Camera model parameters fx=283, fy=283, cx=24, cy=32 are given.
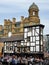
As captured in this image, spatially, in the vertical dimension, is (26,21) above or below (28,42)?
above

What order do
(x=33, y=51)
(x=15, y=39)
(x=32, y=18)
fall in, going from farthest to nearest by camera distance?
(x=32, y=18)
(x=15, y=39)
(x=33, y=51)

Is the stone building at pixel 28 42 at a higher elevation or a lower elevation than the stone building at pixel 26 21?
lower

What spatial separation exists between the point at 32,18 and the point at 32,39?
21.4m

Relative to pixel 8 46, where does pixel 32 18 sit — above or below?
above

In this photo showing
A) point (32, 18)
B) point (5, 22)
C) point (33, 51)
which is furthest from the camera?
point (5, 22)

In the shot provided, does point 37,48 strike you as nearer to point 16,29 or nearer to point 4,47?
point 4,47

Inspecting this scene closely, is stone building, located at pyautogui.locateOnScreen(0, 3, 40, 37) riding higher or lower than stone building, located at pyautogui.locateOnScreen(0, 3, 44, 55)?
higher

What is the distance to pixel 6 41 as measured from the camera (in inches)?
1834

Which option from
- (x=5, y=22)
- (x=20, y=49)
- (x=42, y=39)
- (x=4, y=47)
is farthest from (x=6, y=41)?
A: (x=5, y=22)

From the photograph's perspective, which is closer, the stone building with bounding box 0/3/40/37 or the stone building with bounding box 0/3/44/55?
the stone building with bounding box 0/3/44/55

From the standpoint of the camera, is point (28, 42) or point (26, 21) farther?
point (26, 21)

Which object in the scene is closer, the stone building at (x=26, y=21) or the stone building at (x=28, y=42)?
the stone building at (x=28, y=42)

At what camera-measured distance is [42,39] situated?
4247 centimetres

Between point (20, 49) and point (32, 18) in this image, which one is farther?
point (32, 18)
